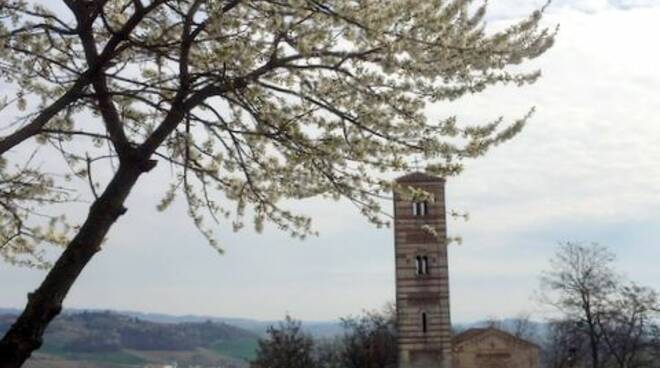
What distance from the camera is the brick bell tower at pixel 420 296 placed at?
40.3 meters

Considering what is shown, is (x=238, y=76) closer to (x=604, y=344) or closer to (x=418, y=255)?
(x=418, y=255)

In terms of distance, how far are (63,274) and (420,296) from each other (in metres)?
36.2

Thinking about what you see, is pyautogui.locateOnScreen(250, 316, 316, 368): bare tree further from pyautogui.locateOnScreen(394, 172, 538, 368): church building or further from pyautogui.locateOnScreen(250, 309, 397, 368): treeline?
pyautogui.locateOnScreen(394, 172, 538, 368): church building

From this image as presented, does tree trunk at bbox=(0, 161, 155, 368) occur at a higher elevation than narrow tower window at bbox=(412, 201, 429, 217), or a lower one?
lower

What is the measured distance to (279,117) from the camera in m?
6.47

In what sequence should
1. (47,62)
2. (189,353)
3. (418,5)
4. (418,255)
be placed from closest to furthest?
(418,5) < (47,62) < (418,255) < (189,353)

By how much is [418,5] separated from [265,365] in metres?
38.8

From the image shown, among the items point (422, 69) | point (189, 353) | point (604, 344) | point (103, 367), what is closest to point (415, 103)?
point (422, 69)

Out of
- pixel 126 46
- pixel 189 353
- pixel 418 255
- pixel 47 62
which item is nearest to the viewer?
pixel 126 46

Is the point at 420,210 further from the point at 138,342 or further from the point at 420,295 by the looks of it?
the point at 138,342

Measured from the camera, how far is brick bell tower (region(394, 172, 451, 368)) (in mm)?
40344

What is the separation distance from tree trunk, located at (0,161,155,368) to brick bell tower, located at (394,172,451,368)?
33.4 meters

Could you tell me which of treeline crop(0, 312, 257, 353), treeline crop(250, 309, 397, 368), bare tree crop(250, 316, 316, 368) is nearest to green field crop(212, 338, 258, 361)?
treeline crop(0, 312, 257, 353)

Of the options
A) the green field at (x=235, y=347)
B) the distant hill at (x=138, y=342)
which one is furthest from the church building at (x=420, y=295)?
the green field at (x=235, y=347)
